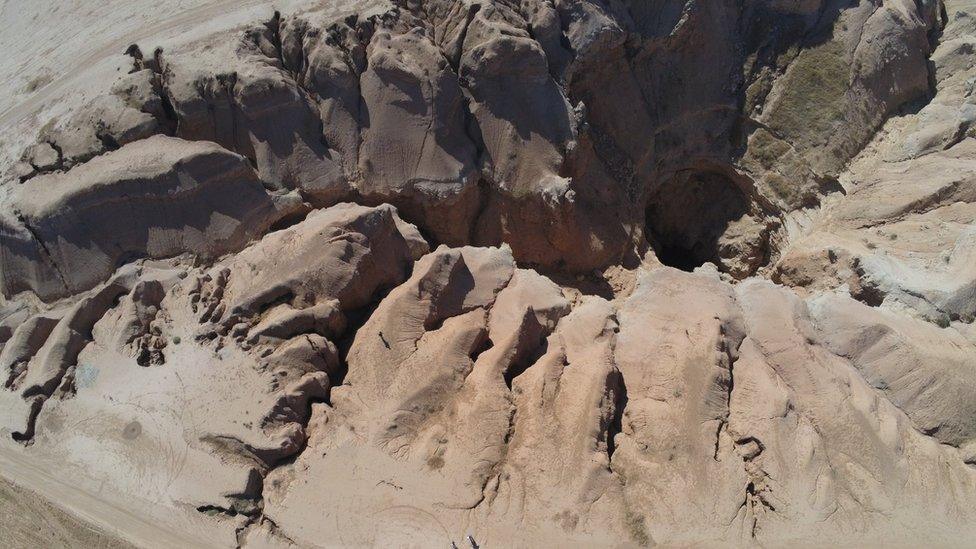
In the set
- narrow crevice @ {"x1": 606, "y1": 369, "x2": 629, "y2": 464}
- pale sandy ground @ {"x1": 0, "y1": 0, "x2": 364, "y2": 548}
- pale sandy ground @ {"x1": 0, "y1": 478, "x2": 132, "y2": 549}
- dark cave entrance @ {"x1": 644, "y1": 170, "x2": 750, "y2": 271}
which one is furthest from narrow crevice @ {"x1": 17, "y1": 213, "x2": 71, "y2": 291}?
dark cave entrance @ {"x1": 644, "y1": 170, "x2": 750, "y2": 271}

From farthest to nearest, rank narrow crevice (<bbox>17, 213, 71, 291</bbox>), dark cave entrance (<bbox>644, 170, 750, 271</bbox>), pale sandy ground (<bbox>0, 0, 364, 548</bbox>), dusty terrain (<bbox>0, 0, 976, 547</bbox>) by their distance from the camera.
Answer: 1. dark cave entrance (<bbox>644, 170, 750, 271</bbox>)
2. narrow crevice (<bbox>17, 213, 71, 291</bbox>)
3. pale sandy ground (<bbox>0, 0, 364, 548</bbox>)
4. dusty terrain (<bbox>0, 0, 976, 547</bbox>)

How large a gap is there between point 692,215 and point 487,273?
9121mm

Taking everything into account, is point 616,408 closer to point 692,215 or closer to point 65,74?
point 692,215

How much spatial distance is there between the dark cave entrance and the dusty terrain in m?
0.10

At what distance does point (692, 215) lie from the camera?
18047 mm

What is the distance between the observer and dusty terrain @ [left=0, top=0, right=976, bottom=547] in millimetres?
8898

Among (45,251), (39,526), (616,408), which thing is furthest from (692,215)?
(39,526)

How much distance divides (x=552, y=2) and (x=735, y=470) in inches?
461

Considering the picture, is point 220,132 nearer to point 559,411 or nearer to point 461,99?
→ point 461,99

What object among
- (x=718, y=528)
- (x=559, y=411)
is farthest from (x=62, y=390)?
(x=718, y=528)

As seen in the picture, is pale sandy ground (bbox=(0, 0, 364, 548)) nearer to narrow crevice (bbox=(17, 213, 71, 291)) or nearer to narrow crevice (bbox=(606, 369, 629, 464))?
narrow crevice (bbox=(17, 213, 71, 291))

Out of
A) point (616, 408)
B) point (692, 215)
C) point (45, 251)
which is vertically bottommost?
point (692, 215)

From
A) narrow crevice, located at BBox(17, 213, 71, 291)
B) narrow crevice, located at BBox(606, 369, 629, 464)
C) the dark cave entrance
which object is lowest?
the dark cave entrance

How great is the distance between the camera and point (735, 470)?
8914 millimetres
